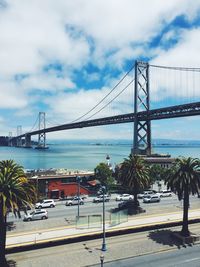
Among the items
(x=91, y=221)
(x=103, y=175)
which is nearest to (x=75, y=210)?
(x=91, y=221)

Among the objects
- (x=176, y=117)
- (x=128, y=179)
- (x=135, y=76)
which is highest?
(x=135, y=76)

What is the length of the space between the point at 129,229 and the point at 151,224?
3718 millimetres

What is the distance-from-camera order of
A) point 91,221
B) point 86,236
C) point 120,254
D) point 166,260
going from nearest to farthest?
1. point 166,260
2. point 120,254
3. point 86,236
4. point 91,221

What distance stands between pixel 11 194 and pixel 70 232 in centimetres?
1158

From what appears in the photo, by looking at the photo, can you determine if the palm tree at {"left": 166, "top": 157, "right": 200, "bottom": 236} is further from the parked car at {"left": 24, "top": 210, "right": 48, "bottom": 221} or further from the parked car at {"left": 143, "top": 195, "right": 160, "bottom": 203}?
the parked car at {"left": 143, "top": 195, "right": 160, "bottom": 203}

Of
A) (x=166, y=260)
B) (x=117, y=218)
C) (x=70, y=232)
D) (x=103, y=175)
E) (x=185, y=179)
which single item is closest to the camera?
(x=166, y=260)

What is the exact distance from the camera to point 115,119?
142 m

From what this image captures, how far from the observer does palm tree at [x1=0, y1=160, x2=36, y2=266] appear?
78.3ft

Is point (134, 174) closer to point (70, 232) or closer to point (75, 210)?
point (75, 210)

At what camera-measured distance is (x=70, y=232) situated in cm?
3303

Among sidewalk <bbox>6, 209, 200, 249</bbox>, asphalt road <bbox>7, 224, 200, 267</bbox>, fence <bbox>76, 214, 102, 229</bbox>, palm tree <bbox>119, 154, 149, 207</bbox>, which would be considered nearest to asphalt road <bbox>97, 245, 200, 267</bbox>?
asphalt road <bbox>7, 224, 200, 267</bbox>

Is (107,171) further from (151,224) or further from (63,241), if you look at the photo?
(63,241)

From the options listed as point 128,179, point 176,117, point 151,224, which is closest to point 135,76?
point 176,117

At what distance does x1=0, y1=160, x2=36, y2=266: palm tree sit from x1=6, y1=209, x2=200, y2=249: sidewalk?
4.63 metres
